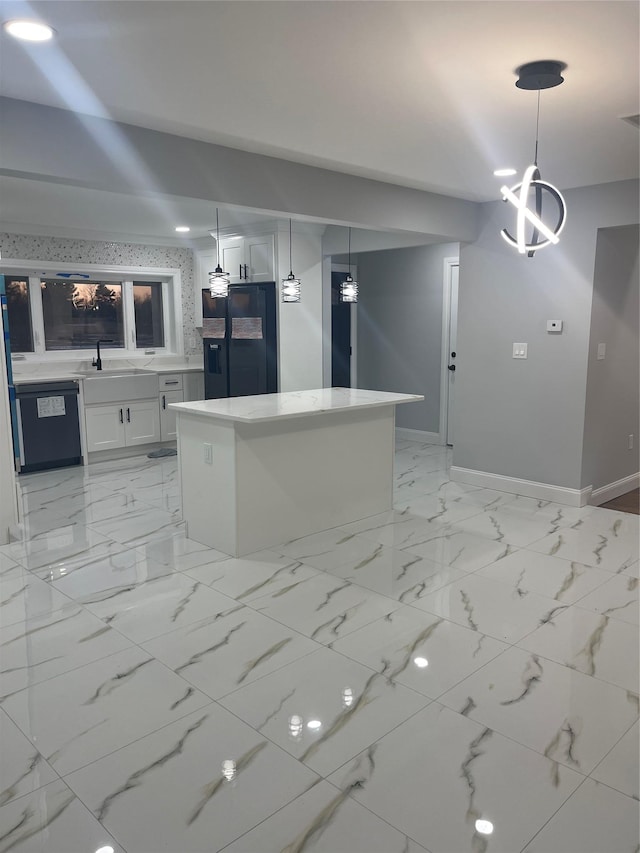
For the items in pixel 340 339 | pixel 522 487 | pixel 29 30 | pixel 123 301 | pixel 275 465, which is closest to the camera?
pixel 29 30

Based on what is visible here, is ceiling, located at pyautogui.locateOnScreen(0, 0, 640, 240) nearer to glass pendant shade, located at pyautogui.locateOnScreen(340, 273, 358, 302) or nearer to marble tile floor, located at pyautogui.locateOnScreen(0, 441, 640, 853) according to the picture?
glass pendant shade, located at pyautogui.locateOnScreen(340, 273, 358, 302)

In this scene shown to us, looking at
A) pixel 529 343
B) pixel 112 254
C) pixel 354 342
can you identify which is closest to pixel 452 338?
pixel 354 342

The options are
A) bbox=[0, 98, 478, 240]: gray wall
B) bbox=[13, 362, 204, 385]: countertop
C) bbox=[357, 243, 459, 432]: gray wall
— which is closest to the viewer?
bbox=[0, 98, 478, 240]: gray wall

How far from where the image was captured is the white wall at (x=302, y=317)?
21.2ft

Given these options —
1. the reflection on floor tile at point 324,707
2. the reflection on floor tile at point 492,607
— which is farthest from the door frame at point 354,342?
the reflection on floor tile at point 324,707

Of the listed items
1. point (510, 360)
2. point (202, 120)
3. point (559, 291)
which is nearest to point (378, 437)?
point (510, 360)

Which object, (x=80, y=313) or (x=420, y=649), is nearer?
(x=420, y=649)

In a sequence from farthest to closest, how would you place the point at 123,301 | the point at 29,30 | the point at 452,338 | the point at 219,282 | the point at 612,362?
the point at 123,301, the point at 452,338, the point at 612,362, the point at 219,282, the point at 29,30

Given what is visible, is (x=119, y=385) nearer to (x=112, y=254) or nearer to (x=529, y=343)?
(x=112, y=254)

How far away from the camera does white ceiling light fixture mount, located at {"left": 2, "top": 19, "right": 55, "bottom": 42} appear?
2116 millimetres

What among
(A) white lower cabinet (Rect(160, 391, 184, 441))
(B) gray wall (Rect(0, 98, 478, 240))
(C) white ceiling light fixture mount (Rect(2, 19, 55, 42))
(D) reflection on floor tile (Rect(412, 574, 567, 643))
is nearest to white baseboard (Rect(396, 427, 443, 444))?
(A) white lower cabinet (Rect(160, 391, 184, 441))

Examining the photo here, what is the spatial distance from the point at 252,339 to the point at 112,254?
194cm

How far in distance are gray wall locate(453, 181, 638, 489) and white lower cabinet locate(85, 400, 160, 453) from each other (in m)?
3.29

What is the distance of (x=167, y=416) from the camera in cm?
700
